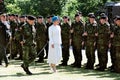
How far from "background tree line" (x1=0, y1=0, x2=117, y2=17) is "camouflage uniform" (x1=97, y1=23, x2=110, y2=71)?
17.1 metres

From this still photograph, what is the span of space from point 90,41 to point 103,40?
0.55 meters

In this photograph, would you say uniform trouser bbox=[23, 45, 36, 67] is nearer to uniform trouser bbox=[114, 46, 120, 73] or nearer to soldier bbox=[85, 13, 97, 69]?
soldier bbox=[85, 13, 97, 69]

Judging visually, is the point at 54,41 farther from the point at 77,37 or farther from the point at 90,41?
the point at 77,37

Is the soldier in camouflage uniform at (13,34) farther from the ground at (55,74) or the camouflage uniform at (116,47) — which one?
the camouflage uniform at (116,47)

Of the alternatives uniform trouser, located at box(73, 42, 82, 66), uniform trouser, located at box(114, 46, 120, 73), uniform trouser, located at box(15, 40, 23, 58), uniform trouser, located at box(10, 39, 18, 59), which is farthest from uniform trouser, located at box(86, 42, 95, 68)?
uniform trouser, located at box(10, 39, 18, 59)

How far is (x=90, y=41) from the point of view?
14.0 metres

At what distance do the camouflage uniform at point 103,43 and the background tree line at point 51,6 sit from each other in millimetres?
17082

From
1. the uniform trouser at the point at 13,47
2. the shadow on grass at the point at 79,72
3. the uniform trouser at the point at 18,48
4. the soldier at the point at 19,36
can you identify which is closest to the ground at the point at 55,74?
the shadow on grass at the point at 79,72

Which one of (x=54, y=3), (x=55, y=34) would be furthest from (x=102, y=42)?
(x=54, y=3)

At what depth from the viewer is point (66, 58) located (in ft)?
50.5

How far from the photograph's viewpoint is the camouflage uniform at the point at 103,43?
13.5 m

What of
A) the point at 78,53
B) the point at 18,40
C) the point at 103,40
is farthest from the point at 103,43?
the point at 18,40

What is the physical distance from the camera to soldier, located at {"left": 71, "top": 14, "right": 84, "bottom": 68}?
14.4 meters

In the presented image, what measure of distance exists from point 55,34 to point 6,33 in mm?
2204
